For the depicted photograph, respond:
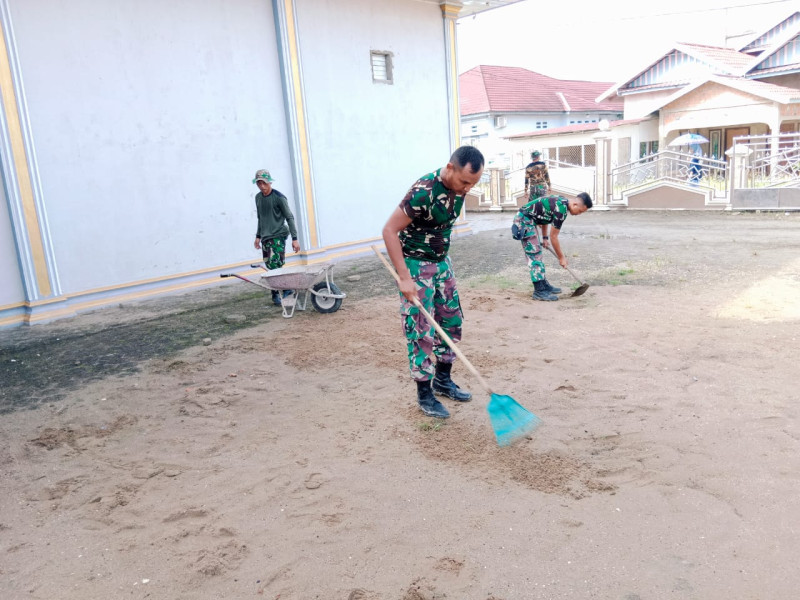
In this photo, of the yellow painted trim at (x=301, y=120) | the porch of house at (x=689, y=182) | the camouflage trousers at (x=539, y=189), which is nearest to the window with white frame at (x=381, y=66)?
the yellow painted trim at (x=301, y=120)

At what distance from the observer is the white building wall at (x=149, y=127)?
7660 mm

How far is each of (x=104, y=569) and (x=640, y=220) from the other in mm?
14036

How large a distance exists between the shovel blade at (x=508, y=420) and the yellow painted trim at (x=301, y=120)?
744 centimetres

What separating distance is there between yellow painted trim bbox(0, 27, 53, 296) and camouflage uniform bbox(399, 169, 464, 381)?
18.4ft

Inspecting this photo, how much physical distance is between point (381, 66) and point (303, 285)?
261 inches

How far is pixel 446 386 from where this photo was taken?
4359mm

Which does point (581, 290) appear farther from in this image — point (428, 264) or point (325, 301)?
point (428, 264)

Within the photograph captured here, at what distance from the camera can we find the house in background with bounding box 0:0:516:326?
7.50 m

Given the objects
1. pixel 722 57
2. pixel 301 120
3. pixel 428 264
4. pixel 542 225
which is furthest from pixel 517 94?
pixel 428 264

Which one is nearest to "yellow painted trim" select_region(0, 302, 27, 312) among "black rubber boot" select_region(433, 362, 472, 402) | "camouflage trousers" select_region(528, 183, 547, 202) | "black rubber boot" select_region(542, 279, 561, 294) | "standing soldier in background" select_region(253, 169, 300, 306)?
"standing soldier in background" select_region(253, 169, 300, 306)

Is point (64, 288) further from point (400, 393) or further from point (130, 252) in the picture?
Result: point (400, 393)

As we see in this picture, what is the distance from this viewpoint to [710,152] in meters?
24.7

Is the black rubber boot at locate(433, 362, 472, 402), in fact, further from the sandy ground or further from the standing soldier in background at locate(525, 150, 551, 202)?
the standing soldier in background at locate(525, 150, 551, 202)

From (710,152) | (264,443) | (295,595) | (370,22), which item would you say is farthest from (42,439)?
(710,152)
